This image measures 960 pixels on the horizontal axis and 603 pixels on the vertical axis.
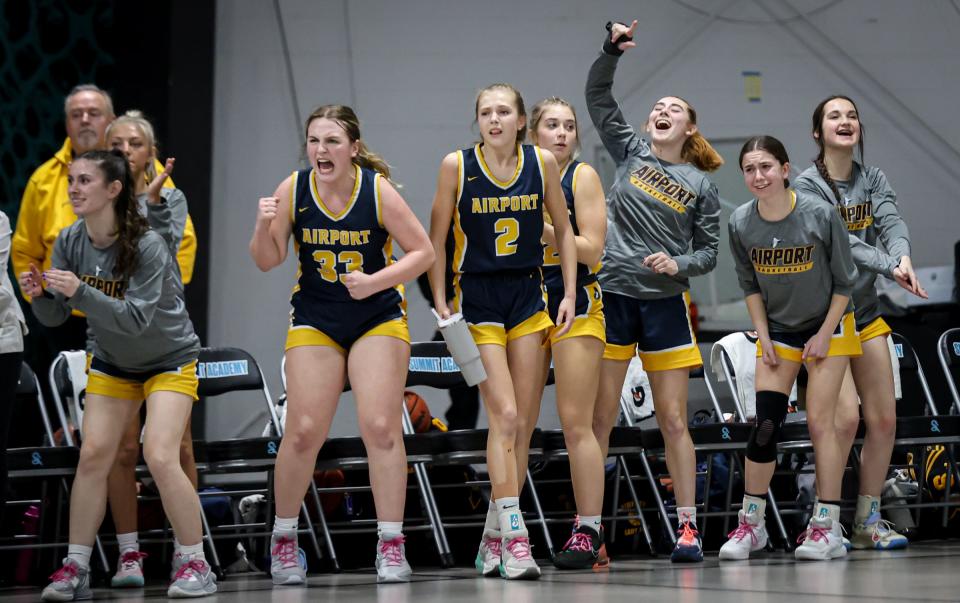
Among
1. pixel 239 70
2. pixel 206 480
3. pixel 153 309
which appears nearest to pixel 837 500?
pixel 153 309

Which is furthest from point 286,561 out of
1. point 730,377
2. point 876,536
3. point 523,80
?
point 523,80

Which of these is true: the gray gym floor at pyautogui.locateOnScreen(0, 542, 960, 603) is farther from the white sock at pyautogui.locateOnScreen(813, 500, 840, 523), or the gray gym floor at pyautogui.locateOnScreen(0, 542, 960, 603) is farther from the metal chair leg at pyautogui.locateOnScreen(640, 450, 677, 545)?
the metal chair leg at pyautogui.locateOnScreen(640, 450, 677, 545)

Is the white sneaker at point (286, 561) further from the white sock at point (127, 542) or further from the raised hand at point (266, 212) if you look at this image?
the raised hand at point (266, 212)

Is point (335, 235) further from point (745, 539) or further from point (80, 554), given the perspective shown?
point (745, 539)

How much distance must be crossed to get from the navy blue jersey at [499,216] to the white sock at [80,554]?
5.02 ft

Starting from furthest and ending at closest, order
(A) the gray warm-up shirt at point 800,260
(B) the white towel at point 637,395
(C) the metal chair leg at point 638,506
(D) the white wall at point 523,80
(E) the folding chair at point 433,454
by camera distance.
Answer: (D) the white wall at point 523,80 < (B) the white towel at point 637,395 < (C) the metal chair leg at point 638,506 < (E) the folding chair at point 433,454 < (A) the gray warm-up shirt at point 800,260

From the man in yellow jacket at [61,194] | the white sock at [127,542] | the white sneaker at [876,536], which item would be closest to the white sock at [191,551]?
the white sock at [127,542]

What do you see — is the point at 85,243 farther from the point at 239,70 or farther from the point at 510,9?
the point at 510,9

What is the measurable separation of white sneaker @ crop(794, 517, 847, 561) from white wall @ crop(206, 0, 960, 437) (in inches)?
144

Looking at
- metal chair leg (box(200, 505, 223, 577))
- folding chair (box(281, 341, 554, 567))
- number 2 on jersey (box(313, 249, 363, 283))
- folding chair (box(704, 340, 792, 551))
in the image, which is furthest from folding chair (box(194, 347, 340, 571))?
folding chair (box(704, 340, 792, 551))

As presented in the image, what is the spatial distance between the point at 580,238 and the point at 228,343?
3.69m

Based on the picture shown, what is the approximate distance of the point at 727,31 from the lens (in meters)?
8.45

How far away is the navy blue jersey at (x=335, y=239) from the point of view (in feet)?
14.3

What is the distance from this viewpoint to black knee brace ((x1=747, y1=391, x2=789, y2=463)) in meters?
4.89
